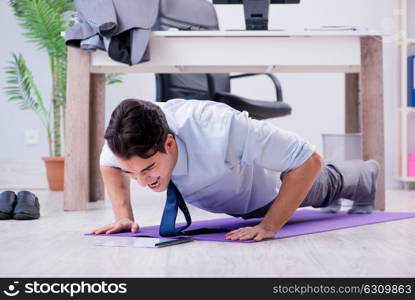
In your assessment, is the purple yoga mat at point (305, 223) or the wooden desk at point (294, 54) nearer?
the purple yoga mat at point (305, 223)

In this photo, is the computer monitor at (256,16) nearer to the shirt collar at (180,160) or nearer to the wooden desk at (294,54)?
the wooden desk at (294,54)

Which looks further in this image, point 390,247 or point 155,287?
point 390,247

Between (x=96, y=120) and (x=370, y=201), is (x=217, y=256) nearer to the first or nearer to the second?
(x=370, y=201)

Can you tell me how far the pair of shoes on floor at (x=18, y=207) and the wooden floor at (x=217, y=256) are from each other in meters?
0.25

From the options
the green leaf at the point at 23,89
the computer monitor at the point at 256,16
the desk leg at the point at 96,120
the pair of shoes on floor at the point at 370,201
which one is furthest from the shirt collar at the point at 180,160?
the green leaf at the point at 23,89

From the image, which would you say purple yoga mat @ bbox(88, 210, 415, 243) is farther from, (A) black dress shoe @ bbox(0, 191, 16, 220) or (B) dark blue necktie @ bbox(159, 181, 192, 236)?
(A) black dress shoe @ bbox(0, 191, 16, 220)

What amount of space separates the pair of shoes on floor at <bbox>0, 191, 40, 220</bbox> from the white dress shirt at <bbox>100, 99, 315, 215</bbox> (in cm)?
82

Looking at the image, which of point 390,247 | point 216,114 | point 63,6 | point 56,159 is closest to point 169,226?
point 216,114

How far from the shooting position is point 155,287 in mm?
1169

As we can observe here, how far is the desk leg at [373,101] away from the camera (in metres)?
2.84

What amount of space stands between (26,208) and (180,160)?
37.4 inches

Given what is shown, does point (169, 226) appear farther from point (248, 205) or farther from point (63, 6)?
point (63, 6)

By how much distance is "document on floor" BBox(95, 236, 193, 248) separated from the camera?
5.61 feet

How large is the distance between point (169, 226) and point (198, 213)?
983mm
